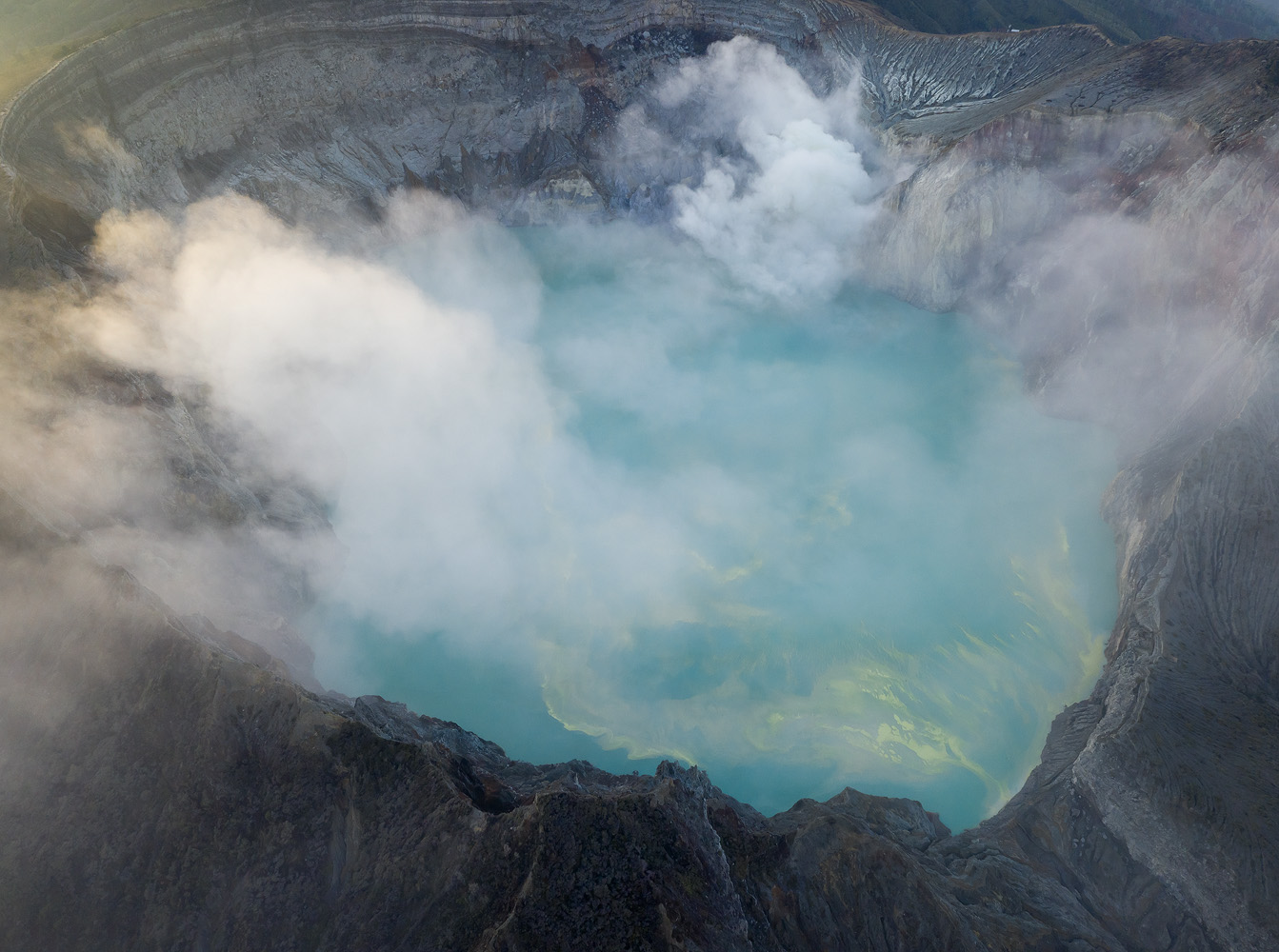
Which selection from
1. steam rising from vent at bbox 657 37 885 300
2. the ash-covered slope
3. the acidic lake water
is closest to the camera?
the ash-covered slope

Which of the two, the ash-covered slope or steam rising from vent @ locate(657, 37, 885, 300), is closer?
the ash-covered slope

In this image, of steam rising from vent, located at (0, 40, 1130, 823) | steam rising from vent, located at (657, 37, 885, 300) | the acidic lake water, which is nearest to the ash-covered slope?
steam rising from vent, located at (657, 37, 885, 300)

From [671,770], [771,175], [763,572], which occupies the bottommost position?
[671,770]

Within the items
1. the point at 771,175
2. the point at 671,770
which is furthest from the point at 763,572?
the point at 771,175

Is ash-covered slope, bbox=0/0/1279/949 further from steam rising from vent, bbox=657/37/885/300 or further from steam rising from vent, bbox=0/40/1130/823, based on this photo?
steam rising from vent, bbox=0/40/1130/823

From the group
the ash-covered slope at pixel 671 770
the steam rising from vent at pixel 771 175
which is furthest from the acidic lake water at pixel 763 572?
the steam rising from vent at pixel 771 175

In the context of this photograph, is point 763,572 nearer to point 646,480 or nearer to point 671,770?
point 646,480
